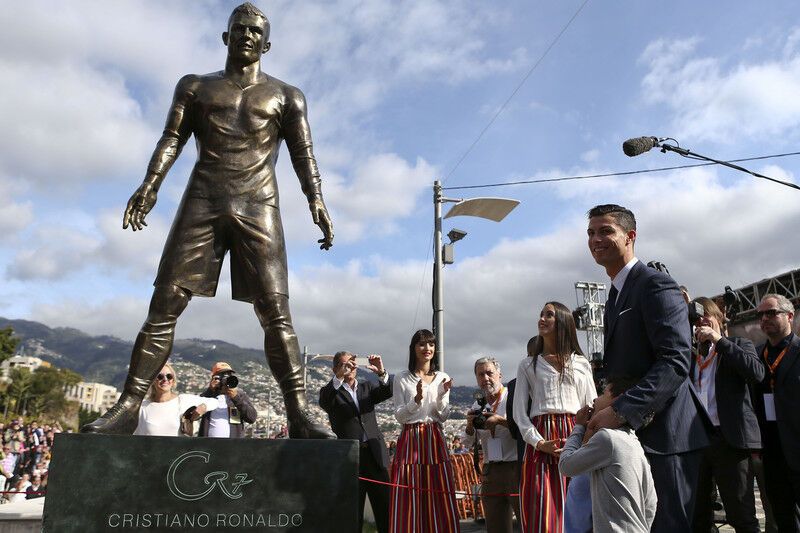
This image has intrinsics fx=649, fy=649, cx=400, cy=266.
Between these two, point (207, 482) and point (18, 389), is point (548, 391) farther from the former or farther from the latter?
point (18, 389)

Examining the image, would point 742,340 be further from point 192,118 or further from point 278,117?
point 192,118

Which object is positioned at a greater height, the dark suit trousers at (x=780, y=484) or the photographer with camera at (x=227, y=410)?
the photographer with camera at (x=227, y=410)

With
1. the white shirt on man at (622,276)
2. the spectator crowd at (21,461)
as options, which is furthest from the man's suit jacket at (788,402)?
the spectator crowd at (21,461)

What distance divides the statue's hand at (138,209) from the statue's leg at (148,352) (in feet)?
1.77

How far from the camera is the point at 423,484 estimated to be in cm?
533

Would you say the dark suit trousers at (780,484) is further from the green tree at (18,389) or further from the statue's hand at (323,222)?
Result: the green tree at (18,389)

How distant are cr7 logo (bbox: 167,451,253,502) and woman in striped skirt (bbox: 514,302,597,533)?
2.01 m

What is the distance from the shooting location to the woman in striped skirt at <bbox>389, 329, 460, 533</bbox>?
5.24 metres

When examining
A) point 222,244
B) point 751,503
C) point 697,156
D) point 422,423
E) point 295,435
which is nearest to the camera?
point 295,435

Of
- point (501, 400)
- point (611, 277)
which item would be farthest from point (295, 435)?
point (501, 400)

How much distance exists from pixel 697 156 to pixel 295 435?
7.66 meters

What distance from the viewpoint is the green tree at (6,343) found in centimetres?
5897

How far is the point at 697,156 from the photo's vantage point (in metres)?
9.33

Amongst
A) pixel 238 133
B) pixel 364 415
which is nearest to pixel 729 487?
pixel 364 415
